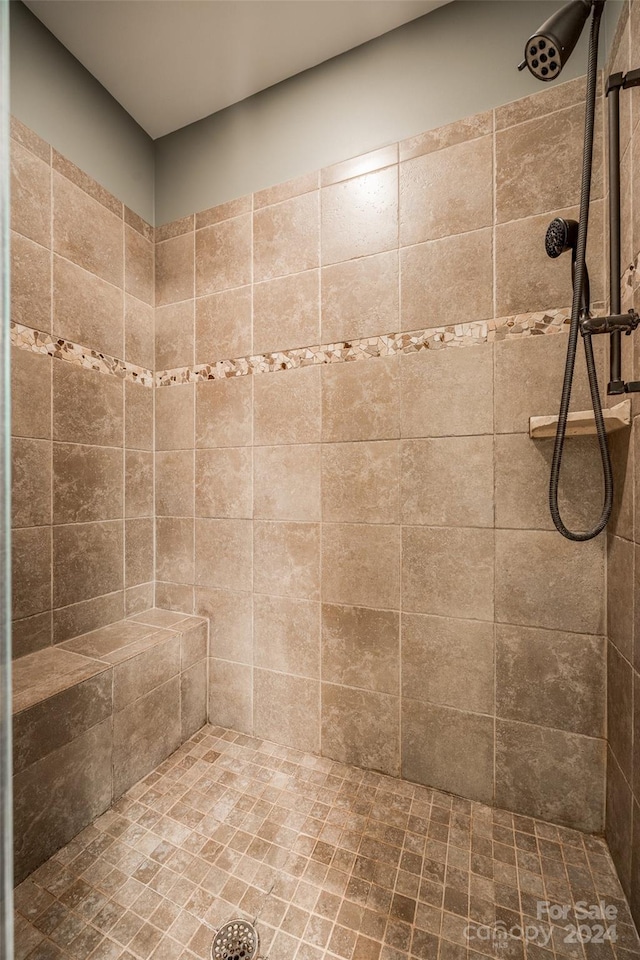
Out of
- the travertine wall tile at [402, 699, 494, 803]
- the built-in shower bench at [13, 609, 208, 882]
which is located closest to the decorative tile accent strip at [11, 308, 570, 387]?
the built-in shower bench at [13, 609, 208, 882]

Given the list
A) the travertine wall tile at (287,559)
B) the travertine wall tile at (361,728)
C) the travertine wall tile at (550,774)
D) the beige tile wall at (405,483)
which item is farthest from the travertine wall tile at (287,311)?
the travertine wall tile at (550,774)

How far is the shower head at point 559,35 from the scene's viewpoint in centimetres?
88

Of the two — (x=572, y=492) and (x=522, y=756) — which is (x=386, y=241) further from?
(x=522, y=756)

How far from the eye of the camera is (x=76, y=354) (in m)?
1.55

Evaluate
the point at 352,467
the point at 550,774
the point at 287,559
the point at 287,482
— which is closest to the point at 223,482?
the point at 287,482

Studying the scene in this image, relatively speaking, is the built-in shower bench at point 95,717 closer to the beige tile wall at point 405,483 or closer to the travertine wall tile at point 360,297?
the beige tile wall at point 405,483

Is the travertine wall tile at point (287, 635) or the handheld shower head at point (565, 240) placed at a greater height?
the handheld shower head at point (565, 240)

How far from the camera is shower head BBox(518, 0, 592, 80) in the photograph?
882mm

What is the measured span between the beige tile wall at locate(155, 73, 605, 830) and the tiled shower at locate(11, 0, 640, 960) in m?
0.01

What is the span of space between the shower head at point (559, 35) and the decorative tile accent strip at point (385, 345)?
0.57 meters

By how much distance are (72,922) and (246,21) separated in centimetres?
271

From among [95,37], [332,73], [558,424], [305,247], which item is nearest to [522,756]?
[558,424]

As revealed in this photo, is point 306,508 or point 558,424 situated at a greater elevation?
point 558,424

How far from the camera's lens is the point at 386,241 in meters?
1.41
